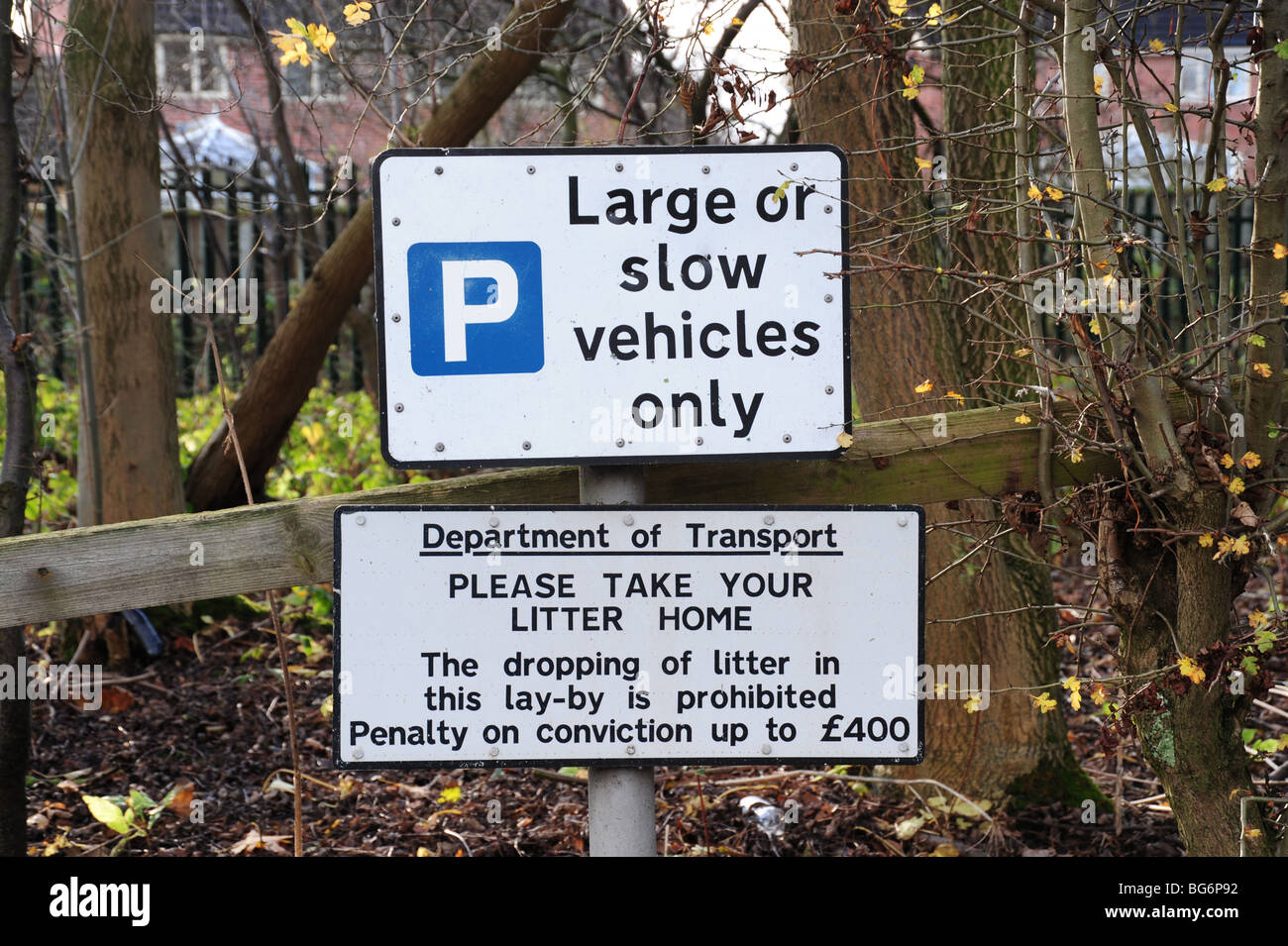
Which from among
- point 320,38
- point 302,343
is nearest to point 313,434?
point 302,343

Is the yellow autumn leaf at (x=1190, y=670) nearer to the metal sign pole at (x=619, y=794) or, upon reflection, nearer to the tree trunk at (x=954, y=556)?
the metal sign pole at (x=619, y=794)

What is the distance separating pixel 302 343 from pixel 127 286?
853 mm

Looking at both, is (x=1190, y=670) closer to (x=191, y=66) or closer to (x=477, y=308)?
(x=477, y=308)

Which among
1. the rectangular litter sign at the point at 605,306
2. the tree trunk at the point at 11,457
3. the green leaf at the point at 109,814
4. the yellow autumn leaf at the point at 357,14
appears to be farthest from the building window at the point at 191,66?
the rectangular litter sign at the point at 605,306

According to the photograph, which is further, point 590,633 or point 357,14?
point 357,14

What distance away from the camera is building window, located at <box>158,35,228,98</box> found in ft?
18.0

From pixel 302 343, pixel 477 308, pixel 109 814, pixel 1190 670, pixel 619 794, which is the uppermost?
pixel 302 343

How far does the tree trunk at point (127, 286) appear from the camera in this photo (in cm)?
553

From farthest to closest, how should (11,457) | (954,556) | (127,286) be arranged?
(127,286), (954,556), (11,457)

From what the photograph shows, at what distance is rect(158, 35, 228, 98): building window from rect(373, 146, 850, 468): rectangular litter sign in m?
2.73

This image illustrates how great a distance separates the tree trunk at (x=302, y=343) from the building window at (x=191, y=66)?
1.02m

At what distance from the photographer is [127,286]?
18.8ft

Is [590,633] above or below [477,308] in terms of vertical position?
below
